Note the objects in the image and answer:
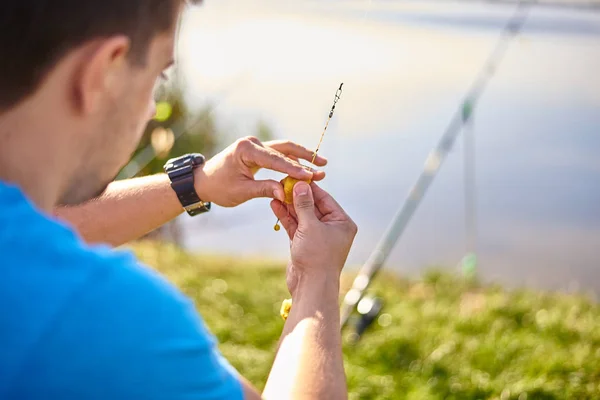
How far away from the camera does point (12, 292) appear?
83 cm

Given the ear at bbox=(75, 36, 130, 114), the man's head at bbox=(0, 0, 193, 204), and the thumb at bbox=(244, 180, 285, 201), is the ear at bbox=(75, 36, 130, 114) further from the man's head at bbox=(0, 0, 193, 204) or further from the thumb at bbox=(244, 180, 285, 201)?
the thumb at bbox=(244, 180, 285, 201)

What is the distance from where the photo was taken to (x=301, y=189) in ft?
4.73

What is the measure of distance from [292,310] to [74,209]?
620mm

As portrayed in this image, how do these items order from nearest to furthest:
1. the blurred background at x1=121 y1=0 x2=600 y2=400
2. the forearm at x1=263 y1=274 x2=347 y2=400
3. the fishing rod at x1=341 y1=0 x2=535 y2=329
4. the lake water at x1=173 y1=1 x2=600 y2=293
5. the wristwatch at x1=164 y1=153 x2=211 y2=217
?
the forearm at x1=263 y1=274 x2=347 y2=400 < the wristwatch at x1=164 y1=153 x2=211 y2=217 < the blurred background at x1=121 y1=0 x2=600 y2=400 < the fishing rod at x1=341 y1=0 x2=535 y2=329 < the lake water at x1=173 y1=1 x2=600 y2=293

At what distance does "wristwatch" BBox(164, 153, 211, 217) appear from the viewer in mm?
1736

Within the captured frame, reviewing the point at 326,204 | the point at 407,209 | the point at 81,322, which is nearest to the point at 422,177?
the point at 407,209

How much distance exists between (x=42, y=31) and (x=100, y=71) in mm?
80

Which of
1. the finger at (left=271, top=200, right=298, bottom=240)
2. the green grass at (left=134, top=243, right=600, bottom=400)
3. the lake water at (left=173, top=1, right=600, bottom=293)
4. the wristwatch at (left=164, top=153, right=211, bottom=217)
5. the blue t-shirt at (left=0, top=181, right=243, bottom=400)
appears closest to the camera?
the blue t-shirt at (left=0, top=181, right=243, bottom=400)

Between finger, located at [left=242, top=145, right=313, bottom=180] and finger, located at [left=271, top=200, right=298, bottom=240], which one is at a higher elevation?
finger, located at [left=242, top=145, right=313, bottom=180]

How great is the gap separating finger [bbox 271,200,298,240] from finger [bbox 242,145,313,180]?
7 centimetres

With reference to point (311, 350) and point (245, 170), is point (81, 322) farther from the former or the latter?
point (245, 170)

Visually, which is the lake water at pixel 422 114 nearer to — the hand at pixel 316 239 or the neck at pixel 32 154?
the hand at pixel 316 239

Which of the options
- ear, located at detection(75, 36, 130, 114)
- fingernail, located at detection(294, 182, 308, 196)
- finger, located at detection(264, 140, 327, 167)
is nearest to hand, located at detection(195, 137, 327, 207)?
finger, located at detection(264, 140, 327, 167)

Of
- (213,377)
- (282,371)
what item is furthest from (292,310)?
(213,377)
